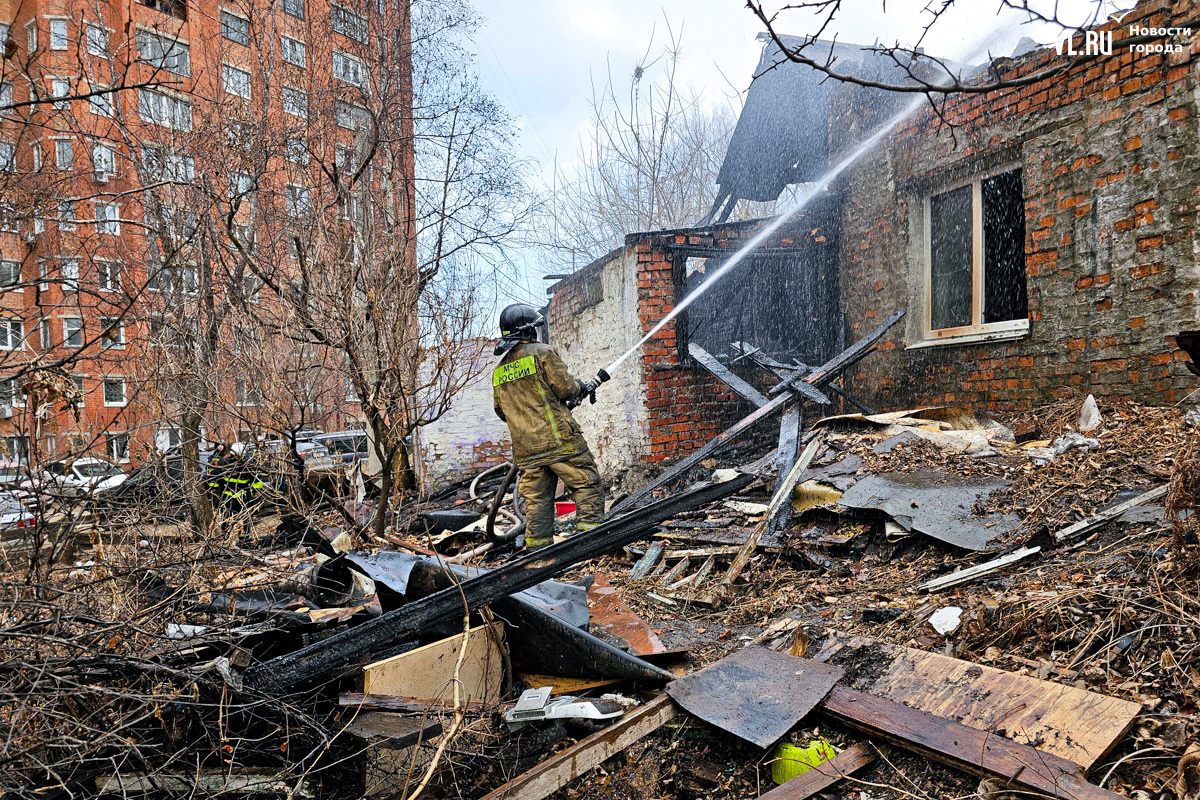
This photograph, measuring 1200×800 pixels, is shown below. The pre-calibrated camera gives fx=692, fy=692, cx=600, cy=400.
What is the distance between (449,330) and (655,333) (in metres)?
3.25

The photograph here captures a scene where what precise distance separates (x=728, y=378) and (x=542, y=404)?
3000 mm

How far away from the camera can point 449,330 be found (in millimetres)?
5797

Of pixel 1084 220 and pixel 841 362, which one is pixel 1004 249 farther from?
pixel 841 362

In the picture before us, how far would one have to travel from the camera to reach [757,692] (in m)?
2.84

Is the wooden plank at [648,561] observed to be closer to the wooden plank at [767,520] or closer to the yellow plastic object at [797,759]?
the wooden plank at [767,520]

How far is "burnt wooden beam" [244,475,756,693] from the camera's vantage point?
2.84 m

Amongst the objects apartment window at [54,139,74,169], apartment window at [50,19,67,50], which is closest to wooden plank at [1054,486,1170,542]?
apartment window at [54,139,74,169]

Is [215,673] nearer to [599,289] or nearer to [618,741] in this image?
[618,741]

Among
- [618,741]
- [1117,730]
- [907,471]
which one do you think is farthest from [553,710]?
[907,471]

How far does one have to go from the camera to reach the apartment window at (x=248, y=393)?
5250 millimetres

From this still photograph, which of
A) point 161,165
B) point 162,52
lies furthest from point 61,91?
point 162,52

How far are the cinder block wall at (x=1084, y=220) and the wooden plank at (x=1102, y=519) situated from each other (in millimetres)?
1807

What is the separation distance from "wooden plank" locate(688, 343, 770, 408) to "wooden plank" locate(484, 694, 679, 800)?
475 cm

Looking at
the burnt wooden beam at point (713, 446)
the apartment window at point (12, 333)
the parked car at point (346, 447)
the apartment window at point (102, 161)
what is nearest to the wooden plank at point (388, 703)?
the apartment window at point (12, 333)
